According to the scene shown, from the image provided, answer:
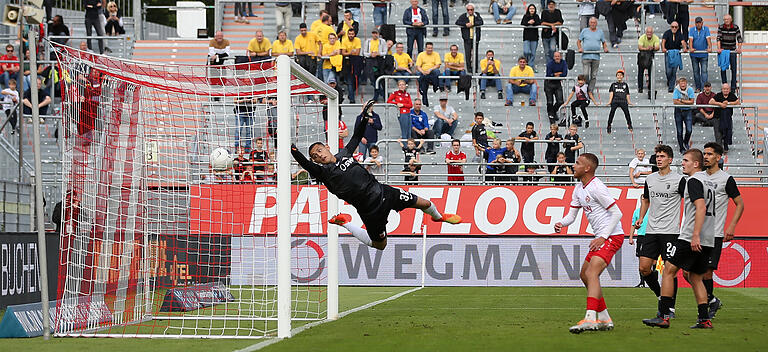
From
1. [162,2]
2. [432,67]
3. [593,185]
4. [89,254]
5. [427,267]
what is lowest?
[427,267]

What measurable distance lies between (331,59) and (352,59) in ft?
2.00

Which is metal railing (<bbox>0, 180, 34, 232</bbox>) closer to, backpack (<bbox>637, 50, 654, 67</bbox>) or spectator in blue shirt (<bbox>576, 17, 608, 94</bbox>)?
spectator in blue shirt (<bbox>576, 17, 608, 94</bbox>)

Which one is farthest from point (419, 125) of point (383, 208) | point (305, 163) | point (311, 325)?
point (305, 163)

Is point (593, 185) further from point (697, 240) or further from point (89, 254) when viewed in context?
point (89, 254)

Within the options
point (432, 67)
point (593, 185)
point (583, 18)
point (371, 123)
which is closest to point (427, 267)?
point (371, 123)

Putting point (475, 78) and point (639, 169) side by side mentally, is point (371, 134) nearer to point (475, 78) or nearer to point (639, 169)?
point (475, 78)

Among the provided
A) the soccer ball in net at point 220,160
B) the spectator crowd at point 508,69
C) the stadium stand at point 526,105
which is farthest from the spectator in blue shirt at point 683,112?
the soccer ball in net at point 220,160

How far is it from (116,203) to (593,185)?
20.2 feet

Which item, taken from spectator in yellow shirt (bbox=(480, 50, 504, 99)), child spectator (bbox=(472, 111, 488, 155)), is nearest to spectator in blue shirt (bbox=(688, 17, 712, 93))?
spectator in yellow shirt (bbox=(480, 50, 504, 99))

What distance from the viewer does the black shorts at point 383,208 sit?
13.0 m

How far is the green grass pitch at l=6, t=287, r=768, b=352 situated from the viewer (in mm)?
10047

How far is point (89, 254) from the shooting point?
43.3ft

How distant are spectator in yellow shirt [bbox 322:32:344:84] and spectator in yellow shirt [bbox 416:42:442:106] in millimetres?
2172

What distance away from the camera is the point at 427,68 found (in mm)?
28703
